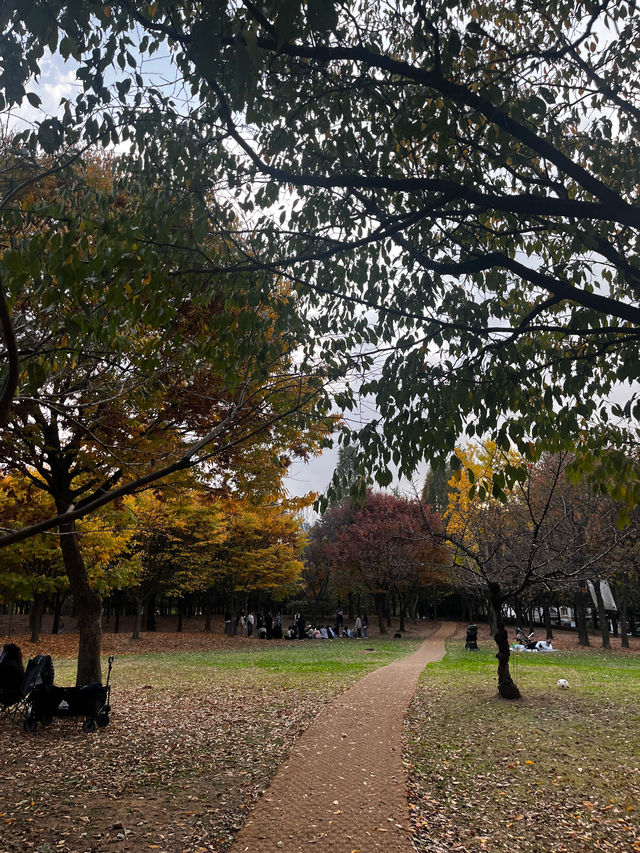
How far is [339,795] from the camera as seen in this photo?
5.23m

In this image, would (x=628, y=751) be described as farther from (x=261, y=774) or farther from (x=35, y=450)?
(x=35, y=450)

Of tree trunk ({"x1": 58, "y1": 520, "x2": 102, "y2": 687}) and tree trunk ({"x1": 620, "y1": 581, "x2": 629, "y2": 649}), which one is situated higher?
tree trunk ({"x1": 58, "y1": 520, "x2": 102, "y2": 687})

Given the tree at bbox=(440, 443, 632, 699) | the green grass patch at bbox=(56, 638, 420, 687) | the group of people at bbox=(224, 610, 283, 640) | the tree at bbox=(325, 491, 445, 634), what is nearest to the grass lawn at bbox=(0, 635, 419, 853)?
the green grass patch at bbox=(56, 638, 420, 687)

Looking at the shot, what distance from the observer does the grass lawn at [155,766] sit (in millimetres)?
4590

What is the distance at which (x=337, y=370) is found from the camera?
5.55 m

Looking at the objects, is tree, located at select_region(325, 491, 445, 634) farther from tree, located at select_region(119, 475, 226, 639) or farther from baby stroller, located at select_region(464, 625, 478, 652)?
tree, located at select_region(119, 475, 226, 639)

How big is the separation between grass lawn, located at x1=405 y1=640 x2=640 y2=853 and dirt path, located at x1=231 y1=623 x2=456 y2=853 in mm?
225

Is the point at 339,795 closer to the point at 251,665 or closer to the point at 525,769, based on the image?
the point at 525,769

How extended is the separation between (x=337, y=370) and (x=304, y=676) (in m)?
11.4

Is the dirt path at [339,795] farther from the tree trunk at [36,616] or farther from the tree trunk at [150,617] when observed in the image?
the tree trunk at [150,617]

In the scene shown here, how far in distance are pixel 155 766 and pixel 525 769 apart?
4.25 meters

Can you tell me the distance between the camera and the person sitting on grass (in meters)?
8.30

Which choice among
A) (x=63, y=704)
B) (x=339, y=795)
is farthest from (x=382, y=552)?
(x=339, y=795)

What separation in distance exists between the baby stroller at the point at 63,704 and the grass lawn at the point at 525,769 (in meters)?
4.52
